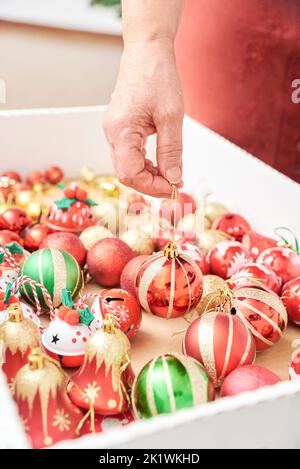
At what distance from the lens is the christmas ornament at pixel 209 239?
1.08 m

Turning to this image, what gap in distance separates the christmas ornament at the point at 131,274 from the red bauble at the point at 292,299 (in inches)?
8.4

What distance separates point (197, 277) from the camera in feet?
2.76

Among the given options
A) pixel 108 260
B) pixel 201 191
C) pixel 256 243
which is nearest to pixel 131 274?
pixel 108 260

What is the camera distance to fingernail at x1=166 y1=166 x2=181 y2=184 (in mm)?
857

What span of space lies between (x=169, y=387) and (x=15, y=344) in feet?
0.65

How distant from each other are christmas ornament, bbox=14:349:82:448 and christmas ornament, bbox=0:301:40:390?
0.22 feet

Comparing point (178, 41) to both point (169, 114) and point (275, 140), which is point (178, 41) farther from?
point (169, 114)

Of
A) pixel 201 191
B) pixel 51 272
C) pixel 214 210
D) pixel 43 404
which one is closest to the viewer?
pixel 43 404

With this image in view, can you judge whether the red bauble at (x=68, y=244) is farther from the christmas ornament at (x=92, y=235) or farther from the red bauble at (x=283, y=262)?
the red bauble at (x=283, y=262)

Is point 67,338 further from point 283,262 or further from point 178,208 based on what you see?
point 178,208

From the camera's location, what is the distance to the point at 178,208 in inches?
47.9

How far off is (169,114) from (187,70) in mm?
655

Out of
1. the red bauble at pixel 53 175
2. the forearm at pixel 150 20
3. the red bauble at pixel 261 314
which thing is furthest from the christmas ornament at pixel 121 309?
the red bauble at pixel 53 175

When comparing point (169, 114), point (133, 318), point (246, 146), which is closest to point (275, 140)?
point (246, 146)
